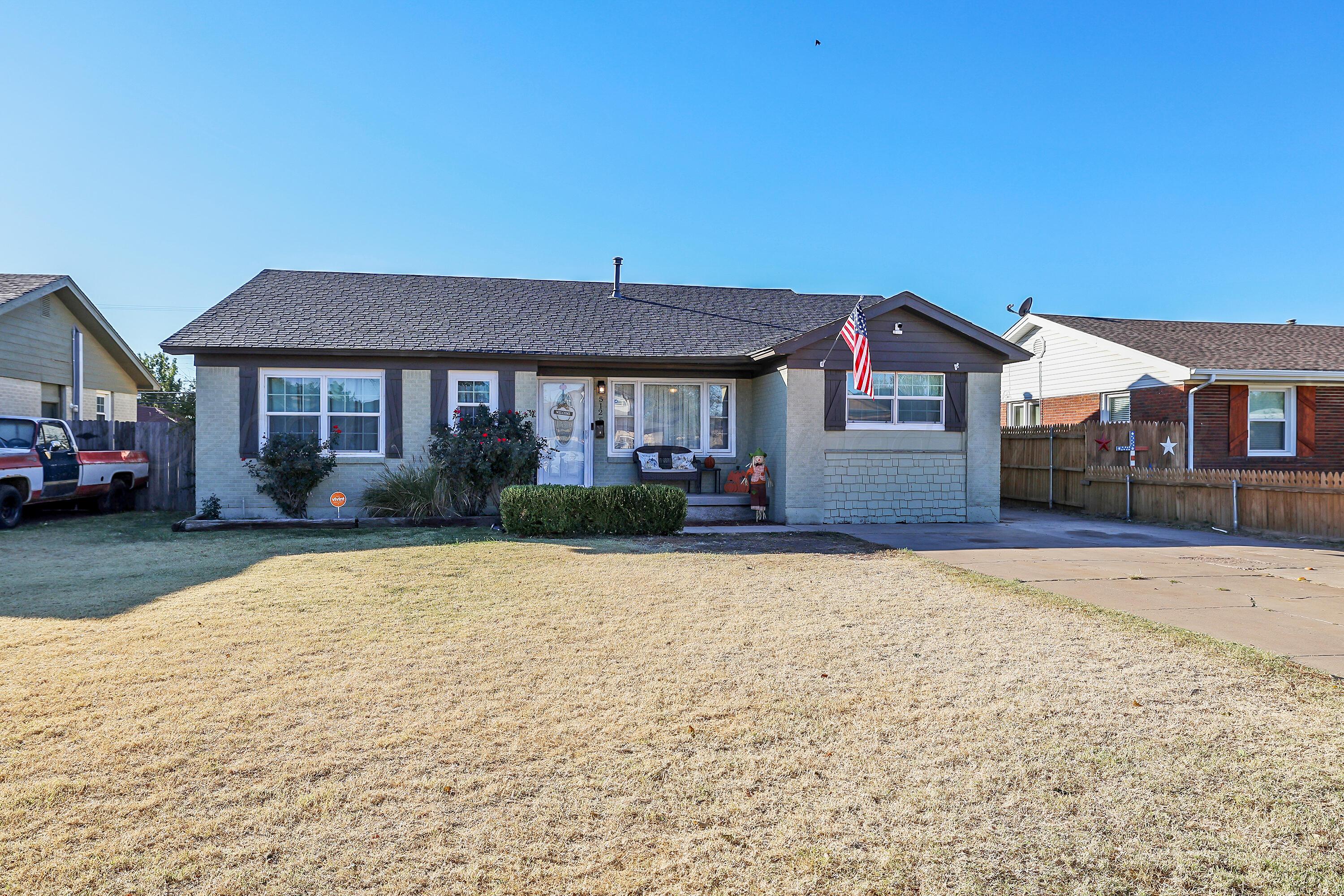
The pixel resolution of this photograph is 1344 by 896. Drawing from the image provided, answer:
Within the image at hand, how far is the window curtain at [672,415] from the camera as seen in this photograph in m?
15.1

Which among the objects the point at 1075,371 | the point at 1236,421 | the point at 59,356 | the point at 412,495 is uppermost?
the point at 59,356

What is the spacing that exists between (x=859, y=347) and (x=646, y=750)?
958 centimetres

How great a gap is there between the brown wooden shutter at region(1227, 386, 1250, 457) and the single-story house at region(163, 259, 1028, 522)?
6.85 meters

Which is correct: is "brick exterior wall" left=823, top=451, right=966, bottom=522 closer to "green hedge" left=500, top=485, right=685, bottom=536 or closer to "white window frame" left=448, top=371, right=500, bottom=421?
"green hedge" left=500, top=485, right=685, bottom=536

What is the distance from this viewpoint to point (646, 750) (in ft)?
12.0

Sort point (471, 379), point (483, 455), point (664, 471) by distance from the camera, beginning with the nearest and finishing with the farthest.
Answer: point (483, 455), point (471, 379), point (664, 471)

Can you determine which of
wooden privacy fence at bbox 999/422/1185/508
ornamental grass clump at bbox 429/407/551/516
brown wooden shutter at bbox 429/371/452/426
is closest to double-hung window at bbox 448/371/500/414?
brown wooden shutter at bbox 429/371/452/426

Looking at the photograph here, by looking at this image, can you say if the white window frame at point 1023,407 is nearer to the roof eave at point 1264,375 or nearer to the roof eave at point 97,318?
the roof eave at point 1264,375

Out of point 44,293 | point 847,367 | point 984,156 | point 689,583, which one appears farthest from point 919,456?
point 44,293

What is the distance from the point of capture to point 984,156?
18.5 metres

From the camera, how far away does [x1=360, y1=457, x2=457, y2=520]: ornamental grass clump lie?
1303cm

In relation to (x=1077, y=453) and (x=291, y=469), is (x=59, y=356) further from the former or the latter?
(x=1077, y=453)

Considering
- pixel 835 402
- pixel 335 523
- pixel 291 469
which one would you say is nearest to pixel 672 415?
pixel 835 402

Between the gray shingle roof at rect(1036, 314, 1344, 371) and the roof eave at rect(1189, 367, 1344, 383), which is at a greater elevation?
the gray shingle roof at rect(1036, 314, 1344, 371)
